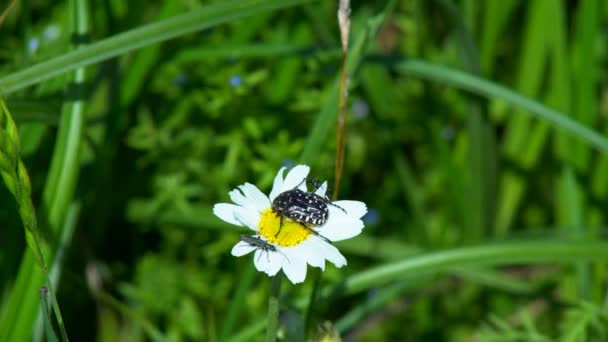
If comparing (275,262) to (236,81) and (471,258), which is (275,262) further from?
(236,81)

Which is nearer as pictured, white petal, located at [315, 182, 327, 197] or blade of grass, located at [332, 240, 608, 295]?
white petal, located at [315, 182, 327, 197]

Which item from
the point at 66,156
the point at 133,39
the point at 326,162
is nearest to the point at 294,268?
the point at 133,39

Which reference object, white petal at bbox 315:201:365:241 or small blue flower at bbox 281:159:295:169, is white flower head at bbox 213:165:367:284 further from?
small blue flower at bbox 281:159:295:169

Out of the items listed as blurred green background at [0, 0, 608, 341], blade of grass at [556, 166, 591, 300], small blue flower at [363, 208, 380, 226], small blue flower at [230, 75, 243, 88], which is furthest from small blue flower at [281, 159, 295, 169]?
blade of grass at [556, 166, 591, 300]

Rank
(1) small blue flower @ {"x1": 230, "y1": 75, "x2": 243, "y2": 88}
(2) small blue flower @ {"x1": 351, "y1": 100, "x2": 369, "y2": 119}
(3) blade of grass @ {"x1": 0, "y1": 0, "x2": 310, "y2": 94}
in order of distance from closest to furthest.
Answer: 1. (3) blade of grass @ {"x1": 0, "y1": 0, "x2": 310, "y2": 94}
2. (1) small blue flower @ {"x1": 230, "y1": 75, "x2": 243, "y2": 88}
3. (2) small blue flower @ {"x1": 351, "y1": 100, "x2": 369, "y2": 119}

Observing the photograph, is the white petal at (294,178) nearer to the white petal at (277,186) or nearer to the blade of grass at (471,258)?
the white petal at (277,186)

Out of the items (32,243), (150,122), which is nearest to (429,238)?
(150,122)

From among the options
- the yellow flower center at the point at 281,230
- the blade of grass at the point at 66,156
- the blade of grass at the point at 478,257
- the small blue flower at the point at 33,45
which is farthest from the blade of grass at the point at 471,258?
the small blue flower at the point at 33,45
